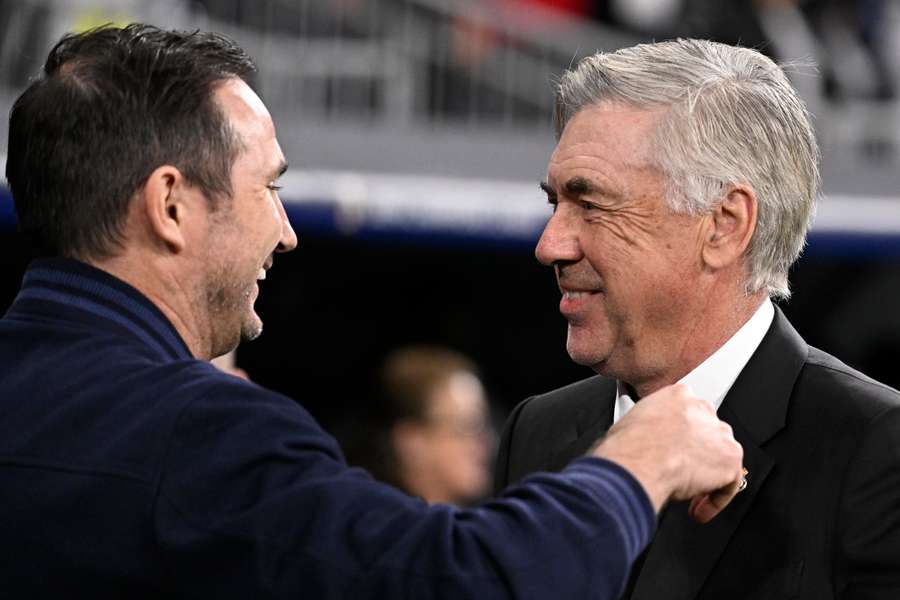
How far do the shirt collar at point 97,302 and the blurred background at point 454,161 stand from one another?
4277 mm

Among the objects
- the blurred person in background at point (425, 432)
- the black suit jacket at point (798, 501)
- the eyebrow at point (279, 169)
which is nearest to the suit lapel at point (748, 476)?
the black suit jacket at point (798, 501)

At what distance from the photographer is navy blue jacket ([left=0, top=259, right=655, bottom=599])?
2.03 m

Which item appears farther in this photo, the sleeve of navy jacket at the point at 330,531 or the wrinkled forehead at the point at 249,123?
the wrinkled forehead at the point at 249,123

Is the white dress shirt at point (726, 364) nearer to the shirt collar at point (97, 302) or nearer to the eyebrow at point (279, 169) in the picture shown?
the eyebrow at point (279, 169)

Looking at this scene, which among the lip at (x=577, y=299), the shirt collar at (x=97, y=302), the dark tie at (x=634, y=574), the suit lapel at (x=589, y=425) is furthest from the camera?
the suit lapel at (x=589, y=425)

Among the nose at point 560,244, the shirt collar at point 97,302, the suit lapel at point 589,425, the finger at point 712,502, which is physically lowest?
the suit lapel at point 589,425

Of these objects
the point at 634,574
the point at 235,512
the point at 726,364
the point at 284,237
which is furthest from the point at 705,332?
the point at 235,512

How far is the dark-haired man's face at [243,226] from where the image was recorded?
240 centimetres

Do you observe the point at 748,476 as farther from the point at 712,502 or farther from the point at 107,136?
the point at 107,136

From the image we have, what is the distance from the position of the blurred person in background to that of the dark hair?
8.78 feet

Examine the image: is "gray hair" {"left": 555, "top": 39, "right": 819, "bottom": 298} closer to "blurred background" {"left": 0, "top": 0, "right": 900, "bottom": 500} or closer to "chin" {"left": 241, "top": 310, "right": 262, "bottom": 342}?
"chin" {"left": 241, "top": 310, "right": 262, "bottom": 342}

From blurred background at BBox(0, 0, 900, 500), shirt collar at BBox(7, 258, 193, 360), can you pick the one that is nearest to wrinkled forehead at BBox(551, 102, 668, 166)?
shirt collar at BBox(7, 258, 193, 360)

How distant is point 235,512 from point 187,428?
134 millimetres

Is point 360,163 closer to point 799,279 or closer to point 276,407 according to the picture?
point 799,279
